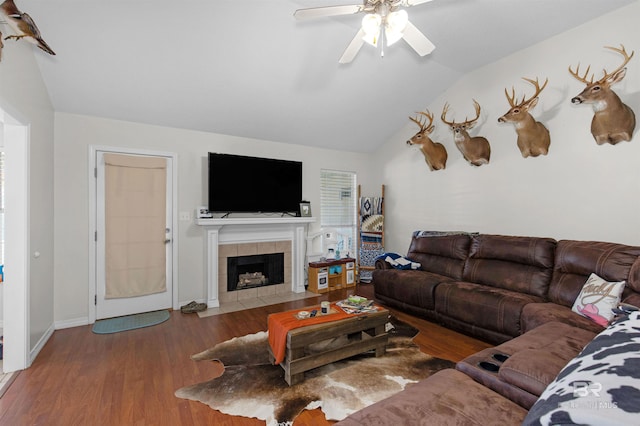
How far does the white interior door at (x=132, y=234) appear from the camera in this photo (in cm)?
347

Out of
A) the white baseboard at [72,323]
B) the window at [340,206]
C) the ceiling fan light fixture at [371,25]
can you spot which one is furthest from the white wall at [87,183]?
the ceiling fan light fixture at [371,25]

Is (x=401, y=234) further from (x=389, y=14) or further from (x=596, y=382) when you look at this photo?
(x=596, y=382)

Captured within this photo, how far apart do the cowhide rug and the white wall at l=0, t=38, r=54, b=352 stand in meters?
1.63

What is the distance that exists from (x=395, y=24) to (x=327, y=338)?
7.70ft

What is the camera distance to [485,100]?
3.93 m

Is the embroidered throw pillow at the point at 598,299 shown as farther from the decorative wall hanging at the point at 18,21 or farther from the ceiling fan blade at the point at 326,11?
the decorative wall hanging at the point at 18,21

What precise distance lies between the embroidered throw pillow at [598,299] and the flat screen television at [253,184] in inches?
139

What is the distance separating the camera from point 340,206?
544 centimetres

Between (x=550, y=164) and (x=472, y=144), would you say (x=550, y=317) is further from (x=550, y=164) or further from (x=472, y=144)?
(x=472, y=144)

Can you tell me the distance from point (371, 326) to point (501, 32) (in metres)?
3.48

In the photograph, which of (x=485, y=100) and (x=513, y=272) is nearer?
(x=513, y=272)

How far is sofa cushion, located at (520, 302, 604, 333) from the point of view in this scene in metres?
2.21

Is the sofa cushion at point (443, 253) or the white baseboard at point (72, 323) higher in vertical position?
the sofa cushion at point (443, 253)

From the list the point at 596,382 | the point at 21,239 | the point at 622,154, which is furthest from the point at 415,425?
the point at 622,154
